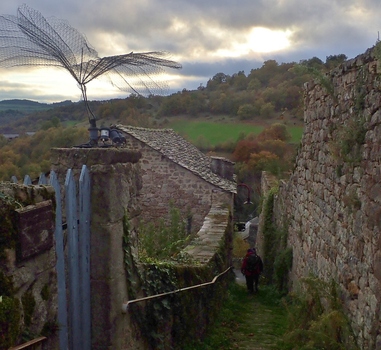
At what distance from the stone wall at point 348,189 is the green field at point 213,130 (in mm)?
35803

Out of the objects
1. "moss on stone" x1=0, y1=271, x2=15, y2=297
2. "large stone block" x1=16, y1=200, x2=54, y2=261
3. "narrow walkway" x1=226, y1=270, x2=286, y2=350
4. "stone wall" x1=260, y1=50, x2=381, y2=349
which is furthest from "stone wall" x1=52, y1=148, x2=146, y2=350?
"narrow walkway" x1=226, y1=270, x2=286, y2=350

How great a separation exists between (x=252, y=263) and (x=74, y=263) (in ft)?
24.0

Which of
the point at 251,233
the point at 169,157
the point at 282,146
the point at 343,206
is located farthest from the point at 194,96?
the point at 343,206

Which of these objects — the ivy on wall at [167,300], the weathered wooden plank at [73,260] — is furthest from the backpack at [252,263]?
the weathered wooden plank at [73,260]

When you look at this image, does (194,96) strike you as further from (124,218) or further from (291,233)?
(124,218)

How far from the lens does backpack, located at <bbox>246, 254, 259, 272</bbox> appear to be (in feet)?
34.6

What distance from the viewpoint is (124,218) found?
4289 mm

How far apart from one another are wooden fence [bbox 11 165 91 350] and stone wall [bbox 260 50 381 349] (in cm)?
257

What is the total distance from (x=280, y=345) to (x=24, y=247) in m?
4.83

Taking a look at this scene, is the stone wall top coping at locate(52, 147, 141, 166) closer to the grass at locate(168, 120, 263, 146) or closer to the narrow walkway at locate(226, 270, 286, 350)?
the narrow walkway at locate(226, 270, 286, 350)

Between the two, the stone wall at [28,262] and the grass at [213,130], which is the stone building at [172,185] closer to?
the stone wall at [28,262]

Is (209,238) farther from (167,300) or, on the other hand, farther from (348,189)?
(348,189)

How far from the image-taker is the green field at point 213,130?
4416cm

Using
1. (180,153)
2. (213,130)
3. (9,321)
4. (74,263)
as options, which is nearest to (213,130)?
(213,130)
